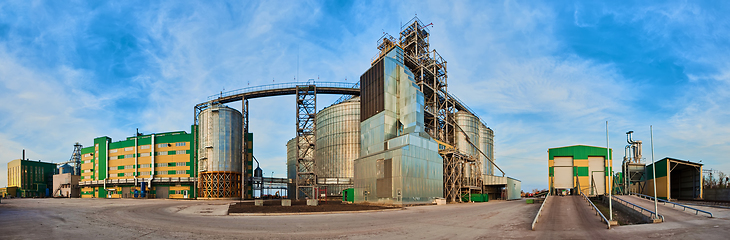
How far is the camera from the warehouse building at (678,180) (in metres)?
49.7

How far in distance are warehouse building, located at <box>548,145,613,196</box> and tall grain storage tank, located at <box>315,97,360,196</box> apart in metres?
37.1

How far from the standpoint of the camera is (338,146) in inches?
2906

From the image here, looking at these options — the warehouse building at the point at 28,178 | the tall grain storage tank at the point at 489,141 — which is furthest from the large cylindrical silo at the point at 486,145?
the warehouse building at the point at 28,178

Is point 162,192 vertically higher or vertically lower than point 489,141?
lower

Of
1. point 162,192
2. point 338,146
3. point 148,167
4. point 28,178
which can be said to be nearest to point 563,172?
point 338,146

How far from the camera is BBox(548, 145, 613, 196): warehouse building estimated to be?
66.4 m

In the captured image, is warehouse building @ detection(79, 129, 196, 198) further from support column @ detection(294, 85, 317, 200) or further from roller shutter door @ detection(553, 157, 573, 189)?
roller shutter door @ detection(553, 157, 573, 189)

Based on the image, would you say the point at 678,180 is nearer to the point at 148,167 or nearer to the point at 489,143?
the point at 489,143

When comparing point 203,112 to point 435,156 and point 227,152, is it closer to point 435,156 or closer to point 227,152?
point 227,152

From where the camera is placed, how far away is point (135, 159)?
90.1m

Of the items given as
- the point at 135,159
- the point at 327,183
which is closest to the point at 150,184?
the point at 135,159

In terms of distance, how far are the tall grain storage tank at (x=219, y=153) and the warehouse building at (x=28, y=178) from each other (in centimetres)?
8647

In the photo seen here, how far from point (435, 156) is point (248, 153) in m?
52.5

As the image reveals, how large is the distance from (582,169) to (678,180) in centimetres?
1303
